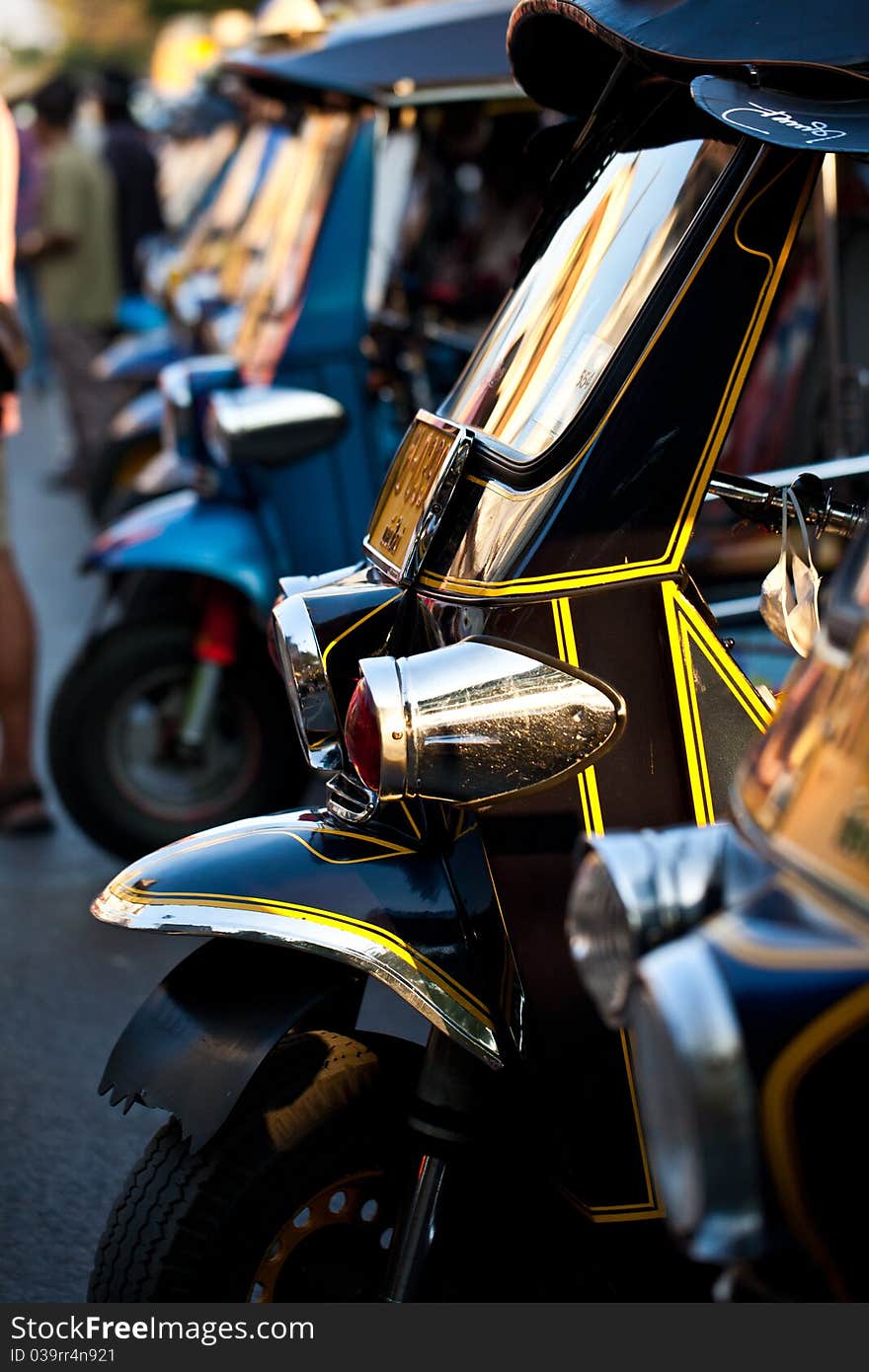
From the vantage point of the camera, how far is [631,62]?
247cm

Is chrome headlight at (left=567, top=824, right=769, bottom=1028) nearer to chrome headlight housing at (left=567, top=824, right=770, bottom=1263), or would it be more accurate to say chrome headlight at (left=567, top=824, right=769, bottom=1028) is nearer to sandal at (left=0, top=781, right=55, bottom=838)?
chrome headlight housing at (left=567, top=824, right=770, bottom=1263)

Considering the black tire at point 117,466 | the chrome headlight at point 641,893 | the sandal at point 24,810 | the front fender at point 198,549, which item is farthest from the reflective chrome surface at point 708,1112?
the black tire at point 117,466

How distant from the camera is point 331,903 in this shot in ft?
7.05

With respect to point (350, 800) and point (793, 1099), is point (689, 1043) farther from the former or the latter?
point (350, 800)

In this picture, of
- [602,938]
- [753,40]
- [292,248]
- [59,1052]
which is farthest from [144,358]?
[602,938]

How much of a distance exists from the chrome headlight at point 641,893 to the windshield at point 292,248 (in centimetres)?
404

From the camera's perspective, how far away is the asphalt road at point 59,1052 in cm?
319

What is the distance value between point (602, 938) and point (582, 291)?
1.07m

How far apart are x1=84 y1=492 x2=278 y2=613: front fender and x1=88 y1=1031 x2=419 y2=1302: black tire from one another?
2.58m

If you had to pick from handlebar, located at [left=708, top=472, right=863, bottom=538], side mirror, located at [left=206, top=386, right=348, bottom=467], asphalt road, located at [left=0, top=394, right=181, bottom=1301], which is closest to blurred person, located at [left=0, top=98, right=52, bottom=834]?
asphalt road, located at [left=0, top=394, right=181, bottom=1301]

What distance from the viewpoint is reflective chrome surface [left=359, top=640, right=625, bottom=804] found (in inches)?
82.3

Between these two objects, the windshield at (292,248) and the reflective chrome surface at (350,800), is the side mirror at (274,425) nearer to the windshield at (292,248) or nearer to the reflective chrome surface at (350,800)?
the windshield at (292,248)

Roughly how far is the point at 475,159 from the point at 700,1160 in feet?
21.4
